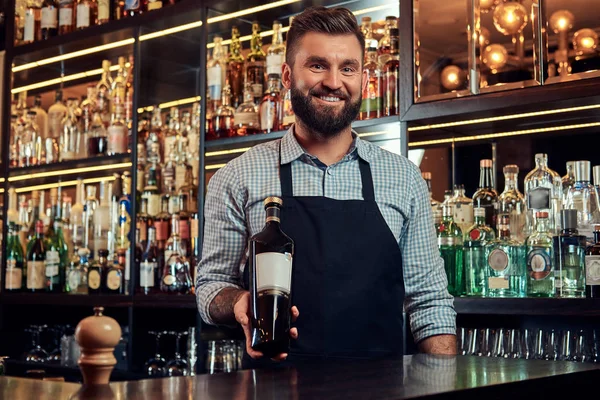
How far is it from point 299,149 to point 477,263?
0.77 meters

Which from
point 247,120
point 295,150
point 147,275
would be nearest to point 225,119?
point 247,120

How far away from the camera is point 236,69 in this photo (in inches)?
135

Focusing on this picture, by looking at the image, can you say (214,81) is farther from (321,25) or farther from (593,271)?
(593,271)

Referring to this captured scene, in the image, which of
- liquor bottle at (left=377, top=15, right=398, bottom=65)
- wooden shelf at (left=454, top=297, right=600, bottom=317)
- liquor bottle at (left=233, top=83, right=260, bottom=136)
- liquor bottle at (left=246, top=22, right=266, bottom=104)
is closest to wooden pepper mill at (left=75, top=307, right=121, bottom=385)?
wooden shelf at (left=454, top=297, right=600, bottom=317)

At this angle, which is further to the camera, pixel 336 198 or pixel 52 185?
pixel 52 185

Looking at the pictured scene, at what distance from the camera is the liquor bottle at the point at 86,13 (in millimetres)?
3856

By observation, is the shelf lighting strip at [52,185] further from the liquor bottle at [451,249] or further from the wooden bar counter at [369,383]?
the wooden bar counter at [369,383]

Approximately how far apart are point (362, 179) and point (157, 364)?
159 centimetres

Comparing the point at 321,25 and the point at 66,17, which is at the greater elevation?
the point at 66,17

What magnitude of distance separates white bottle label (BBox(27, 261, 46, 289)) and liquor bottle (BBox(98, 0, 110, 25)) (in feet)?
3.76

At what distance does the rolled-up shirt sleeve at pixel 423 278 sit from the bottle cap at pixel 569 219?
0.42 m

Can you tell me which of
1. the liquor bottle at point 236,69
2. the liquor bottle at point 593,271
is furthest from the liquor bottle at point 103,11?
the liquor bottle at point 593,271

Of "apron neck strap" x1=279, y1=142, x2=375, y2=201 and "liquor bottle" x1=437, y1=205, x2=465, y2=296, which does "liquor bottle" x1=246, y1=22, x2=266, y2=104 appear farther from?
"apron neck strap" x1=279, y1=142, x2=375, y2=201

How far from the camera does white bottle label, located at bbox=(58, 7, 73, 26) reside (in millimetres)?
3949
